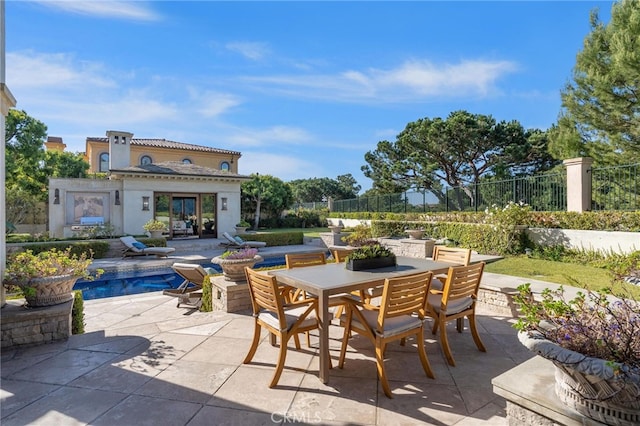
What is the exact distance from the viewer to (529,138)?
20.0 metres

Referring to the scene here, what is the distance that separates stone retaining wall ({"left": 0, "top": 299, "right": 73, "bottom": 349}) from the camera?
12.0 ft

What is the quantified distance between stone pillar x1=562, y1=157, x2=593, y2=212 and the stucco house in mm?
15307

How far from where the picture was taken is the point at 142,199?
1648 cm

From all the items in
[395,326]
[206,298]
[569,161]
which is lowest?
[206,298]

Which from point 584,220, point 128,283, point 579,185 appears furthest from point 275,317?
point 579,185

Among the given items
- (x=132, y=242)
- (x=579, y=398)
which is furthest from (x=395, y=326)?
(x=132, y=242)

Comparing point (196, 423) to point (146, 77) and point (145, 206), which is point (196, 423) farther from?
point (145, 206)

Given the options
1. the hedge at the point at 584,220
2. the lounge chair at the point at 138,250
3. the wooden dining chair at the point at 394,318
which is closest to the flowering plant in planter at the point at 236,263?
the wooden dining chair at the point at 394,318

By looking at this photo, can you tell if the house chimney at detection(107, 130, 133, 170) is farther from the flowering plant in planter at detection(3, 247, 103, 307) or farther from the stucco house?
the flowering plant in planter at detection(3, 247, 103, 307)

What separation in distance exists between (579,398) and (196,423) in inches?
92.0

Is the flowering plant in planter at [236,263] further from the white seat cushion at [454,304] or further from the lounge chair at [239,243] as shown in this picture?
the lounge chair at [239,243]

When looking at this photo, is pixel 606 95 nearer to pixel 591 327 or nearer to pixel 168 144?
pixel 591 327

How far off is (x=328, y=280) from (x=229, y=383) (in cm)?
129

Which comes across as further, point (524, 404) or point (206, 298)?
point (206, 298)
